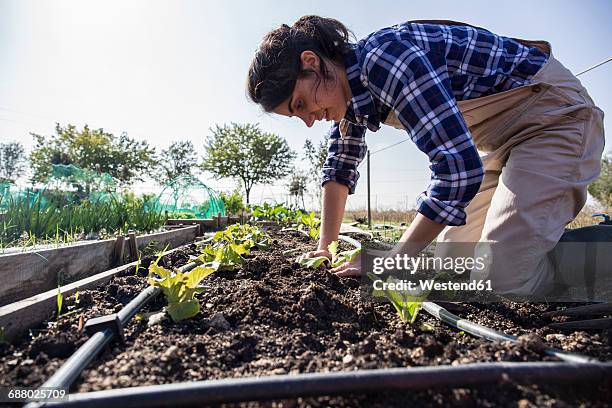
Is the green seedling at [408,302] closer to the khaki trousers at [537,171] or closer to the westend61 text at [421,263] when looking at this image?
the westend61 text at [421,263]

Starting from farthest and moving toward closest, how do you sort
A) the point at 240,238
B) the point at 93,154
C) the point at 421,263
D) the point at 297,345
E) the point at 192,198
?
the point at 93,154
the point at 192,198
the point at 240,238
the point at 421,263
the point at 297,345

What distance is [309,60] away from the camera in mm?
1419

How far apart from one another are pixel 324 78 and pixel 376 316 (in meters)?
0.95

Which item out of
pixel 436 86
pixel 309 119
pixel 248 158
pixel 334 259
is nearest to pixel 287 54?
pixel 309 119

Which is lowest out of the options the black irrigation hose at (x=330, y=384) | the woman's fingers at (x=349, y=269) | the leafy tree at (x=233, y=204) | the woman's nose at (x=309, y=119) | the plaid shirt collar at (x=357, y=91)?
the black irrigation hose at (x=330, y=384)

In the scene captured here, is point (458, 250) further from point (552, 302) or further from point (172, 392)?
point (172, 392)

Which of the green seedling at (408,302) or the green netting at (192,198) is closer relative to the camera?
the green seedling at (408,302)

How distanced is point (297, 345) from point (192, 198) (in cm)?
943

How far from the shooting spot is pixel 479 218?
94.0 inches

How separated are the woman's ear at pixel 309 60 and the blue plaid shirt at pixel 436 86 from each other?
0.14 meters

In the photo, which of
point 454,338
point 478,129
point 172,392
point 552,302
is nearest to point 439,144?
point 454,338

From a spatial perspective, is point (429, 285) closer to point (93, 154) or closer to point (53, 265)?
point (53, 265)

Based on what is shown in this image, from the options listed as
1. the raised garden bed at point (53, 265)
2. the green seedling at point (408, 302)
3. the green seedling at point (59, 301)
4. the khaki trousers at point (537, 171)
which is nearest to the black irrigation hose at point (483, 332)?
the green seedling at point (408, 302)

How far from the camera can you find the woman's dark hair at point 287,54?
141cm
